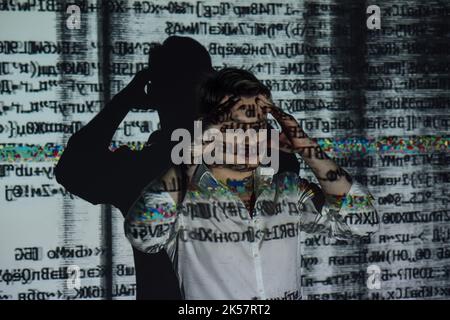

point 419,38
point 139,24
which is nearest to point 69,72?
point 139,24

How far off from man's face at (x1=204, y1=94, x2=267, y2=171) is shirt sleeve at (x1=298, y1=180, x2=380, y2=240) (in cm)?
19

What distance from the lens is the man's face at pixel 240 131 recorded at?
149 centimetres

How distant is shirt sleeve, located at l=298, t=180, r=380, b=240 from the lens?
1462mm

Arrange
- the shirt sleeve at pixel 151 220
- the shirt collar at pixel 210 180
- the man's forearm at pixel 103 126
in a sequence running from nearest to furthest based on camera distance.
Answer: the shirt sleeve at pixel 151 220 → the shirt collar at pixel 210 180 → the man's forearm at pixel 103 126

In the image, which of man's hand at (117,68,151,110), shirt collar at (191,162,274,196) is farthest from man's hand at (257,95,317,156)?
man's hand at (117,68,151,110)

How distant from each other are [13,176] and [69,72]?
35 cm

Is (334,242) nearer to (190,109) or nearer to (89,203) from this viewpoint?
(190,109)

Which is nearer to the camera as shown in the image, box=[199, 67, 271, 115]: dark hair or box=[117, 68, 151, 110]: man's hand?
box=[199, 67, 271, 115]: dark hair

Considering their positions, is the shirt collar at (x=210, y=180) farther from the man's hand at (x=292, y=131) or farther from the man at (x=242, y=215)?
the man's hand at (x=292, y=131)

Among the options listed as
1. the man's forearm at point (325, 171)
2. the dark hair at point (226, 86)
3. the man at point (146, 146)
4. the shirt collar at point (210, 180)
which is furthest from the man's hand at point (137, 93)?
the man's forearm at point (325, 171)

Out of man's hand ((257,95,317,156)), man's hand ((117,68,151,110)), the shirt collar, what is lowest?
the shirt collar

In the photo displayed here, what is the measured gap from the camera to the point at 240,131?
150 centimetres

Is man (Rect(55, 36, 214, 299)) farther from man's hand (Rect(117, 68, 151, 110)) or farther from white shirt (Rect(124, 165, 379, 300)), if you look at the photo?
white shirt (Rect(124, 165, 379, 300))

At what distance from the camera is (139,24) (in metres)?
1.64
